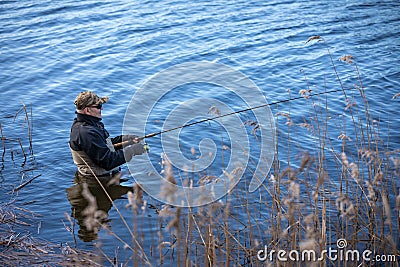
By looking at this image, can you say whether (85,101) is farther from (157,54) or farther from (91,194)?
(157,54)

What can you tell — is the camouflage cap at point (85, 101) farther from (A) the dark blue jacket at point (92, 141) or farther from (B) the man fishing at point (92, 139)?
(A) the dark blue jacket at point (92, 141)

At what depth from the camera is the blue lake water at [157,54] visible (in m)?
8.22

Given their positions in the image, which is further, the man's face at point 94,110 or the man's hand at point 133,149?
the man's hand at point 133,149

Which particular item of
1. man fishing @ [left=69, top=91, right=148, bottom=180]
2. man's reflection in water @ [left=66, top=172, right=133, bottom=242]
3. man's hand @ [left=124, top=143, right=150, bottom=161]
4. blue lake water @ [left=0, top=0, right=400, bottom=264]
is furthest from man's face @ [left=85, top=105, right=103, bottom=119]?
blue lake water @ [left=0, top=0, right=400, bottom=264]

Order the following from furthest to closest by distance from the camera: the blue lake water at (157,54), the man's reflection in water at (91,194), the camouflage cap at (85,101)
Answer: the blue lake water at (157,54) < the man's reflection in water at (91,194) < the camouflage cap at (85,101)

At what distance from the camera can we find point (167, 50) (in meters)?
11.9

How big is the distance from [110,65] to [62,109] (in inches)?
88.5

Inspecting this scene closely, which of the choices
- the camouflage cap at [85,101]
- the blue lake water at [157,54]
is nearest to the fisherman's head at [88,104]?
the camouflage cap at [85,101]

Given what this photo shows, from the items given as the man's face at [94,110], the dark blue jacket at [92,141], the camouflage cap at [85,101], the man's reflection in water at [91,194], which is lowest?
the man's reflection in water at [91,194]

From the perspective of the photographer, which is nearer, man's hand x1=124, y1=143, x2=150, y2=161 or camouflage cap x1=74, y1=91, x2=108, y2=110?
camouflage cap x1=74, y1=91, x2=108, y2=110

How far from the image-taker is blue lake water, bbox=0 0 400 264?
27.0ft

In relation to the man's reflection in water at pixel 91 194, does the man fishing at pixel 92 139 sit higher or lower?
higher

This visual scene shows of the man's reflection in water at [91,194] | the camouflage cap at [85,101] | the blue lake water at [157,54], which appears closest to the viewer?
the camouflage cap at [85,101]

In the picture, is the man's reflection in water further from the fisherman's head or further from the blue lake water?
the fisherman's head
